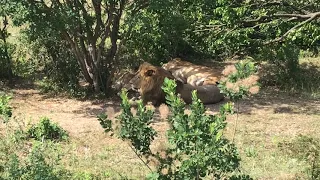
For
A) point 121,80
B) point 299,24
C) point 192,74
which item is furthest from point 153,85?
point 299,24

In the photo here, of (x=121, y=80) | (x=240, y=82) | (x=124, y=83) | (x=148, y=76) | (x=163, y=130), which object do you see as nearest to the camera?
(x=240, y=82)

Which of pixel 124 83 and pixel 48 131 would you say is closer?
pixel 48 131

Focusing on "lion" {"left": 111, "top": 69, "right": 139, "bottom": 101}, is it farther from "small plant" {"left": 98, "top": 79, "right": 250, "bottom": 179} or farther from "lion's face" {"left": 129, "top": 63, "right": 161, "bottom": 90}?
"small plant" {"left": 98, "top": 79, "right": 250, "bottom": 179}

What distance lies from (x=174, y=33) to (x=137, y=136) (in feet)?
26.8

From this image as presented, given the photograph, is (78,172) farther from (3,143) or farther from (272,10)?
(272,10)

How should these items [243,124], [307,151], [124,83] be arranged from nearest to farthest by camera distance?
[307,151], [243,124], [124,83]

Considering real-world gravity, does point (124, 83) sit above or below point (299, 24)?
below

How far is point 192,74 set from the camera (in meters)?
10.5

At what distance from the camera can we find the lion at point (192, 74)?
33.0ft


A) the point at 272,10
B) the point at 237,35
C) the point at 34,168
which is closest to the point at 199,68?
the point at 237,35

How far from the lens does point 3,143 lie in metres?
6.34

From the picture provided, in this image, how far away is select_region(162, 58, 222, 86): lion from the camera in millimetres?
10071

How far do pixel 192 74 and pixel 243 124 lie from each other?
2.92 meters

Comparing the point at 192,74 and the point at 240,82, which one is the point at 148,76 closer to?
the point at 192,74
